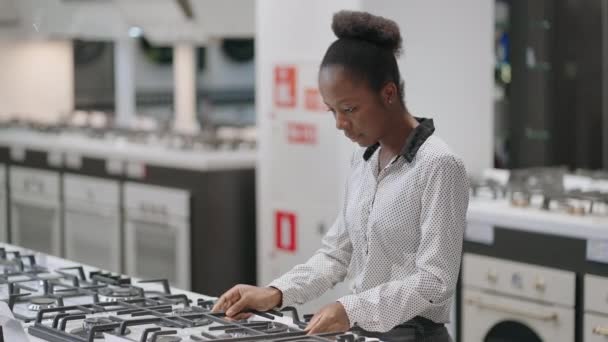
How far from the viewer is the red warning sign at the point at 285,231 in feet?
17.1

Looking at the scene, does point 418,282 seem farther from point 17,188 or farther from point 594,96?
point 17,188

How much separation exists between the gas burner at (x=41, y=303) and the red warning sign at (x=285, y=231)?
8.72 ft

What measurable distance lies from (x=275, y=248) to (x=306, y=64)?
950 mm

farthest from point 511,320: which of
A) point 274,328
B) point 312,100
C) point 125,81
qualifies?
point 125,81

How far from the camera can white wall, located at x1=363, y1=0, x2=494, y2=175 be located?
15.5 feet

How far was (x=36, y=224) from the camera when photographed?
6738 mm

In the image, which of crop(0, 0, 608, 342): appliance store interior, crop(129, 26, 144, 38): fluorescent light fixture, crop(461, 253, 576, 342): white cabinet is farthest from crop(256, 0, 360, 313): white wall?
crop(129, 26, 144, 38): fluorescent light fixture

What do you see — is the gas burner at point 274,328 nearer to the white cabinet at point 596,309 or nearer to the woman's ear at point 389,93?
the woman's ear at point 389,93

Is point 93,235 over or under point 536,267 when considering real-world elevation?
under

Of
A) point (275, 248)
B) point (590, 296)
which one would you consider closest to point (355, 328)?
point (590, 296)

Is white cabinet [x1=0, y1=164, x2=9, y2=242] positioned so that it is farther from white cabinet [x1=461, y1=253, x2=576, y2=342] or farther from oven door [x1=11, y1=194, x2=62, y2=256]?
white cabinet [x1=461, y1=253, x2=576, y2=342]

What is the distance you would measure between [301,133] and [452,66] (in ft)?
2.52

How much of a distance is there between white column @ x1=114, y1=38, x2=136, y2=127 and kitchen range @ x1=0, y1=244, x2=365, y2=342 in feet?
15.4

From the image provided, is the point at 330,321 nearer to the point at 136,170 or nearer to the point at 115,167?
the point at 136,170
